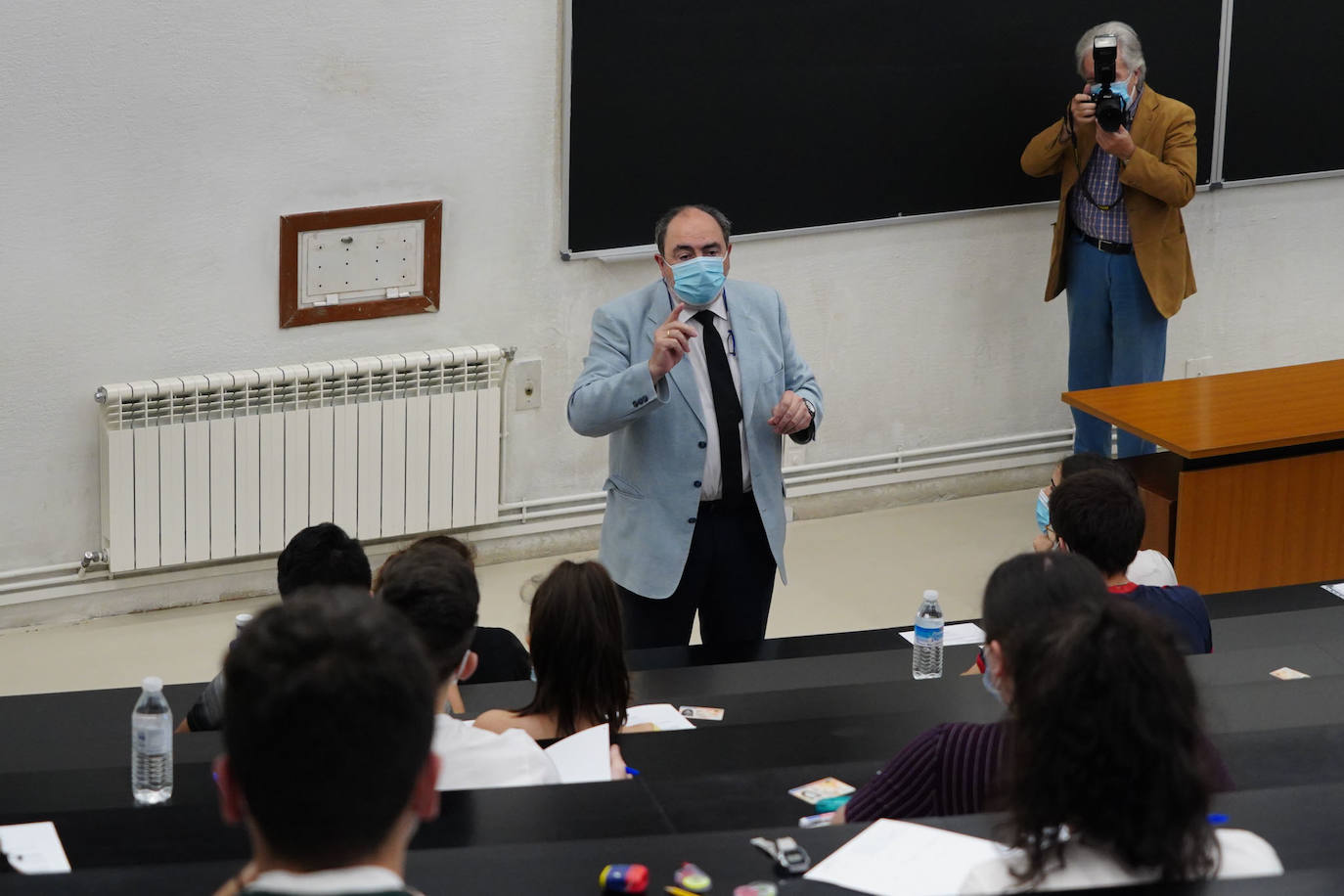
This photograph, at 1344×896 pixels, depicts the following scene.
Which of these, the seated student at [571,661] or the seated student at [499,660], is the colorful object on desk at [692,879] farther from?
the seated student at [499,660]

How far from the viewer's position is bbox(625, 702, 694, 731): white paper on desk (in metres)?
3.51

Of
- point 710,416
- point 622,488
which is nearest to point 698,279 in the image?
point 710,416

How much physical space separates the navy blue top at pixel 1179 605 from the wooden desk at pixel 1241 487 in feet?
5.35

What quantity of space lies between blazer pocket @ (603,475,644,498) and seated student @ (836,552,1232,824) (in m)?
1.66

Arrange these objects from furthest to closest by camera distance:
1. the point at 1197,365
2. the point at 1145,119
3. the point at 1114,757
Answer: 1. the point at 1197,365
2. the point at 1145,119
3. the point at 1114,757

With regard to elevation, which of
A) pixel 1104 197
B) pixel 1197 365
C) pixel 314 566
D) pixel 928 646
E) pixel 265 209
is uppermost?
pixel 1104 197

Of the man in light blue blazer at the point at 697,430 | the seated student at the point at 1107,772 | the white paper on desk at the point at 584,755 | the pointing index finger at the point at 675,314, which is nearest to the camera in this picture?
the seated student at the point at 1107,772

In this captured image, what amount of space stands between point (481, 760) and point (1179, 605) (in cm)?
160

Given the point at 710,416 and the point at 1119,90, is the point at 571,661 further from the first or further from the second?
the point at 1119,90

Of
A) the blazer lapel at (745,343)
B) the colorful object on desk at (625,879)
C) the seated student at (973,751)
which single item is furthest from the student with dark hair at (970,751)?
the blazer lapel at (745,343)

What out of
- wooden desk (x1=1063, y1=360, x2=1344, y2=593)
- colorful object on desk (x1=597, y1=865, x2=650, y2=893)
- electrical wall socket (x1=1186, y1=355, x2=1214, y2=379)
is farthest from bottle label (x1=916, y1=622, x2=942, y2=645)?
electrical wall socket (x1=1186, y1=355, x2=1214, y2=379)

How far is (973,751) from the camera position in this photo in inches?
98.0

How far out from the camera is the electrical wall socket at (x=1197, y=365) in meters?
7.16

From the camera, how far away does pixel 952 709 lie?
3.25 meters
